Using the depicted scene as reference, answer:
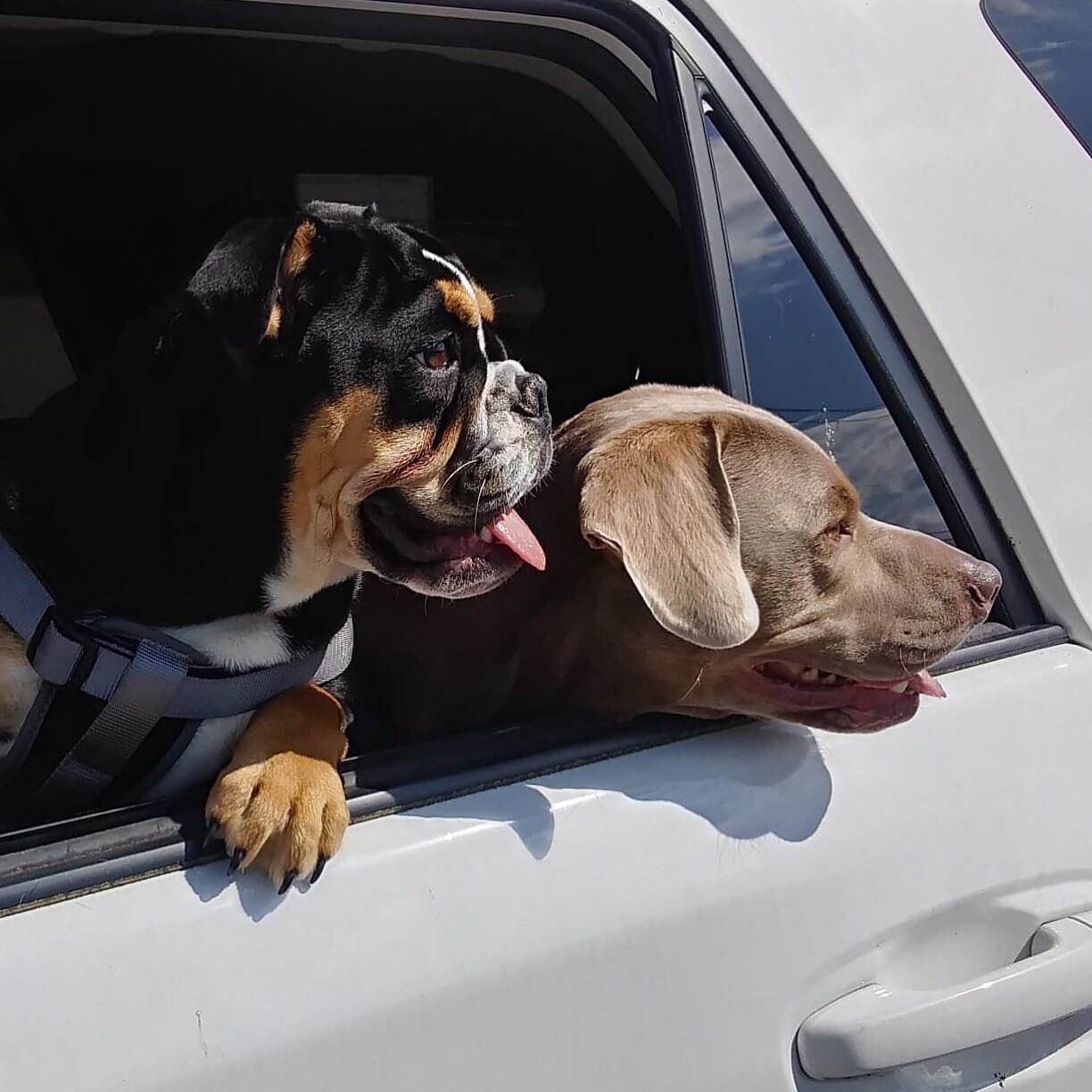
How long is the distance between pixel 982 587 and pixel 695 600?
0.54m

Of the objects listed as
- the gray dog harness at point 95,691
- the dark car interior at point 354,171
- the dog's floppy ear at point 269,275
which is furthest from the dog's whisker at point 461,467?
the dark car interior at point 354,171

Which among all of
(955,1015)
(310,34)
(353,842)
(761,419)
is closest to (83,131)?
(310,34)

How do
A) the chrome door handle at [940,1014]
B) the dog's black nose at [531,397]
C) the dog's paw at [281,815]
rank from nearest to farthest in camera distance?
the dog's paw at [281,815] < the chrome door handle at [940,1014] < the dog's black nose at [531,397]

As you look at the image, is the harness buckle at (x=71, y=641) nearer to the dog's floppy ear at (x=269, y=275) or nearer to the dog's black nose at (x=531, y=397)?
the dog's floppy ear at (x=269, y=275)

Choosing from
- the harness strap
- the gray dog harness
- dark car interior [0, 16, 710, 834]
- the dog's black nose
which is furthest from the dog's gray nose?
the harness strap

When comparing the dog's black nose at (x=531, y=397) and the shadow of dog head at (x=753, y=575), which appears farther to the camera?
the dog's black nose at (x=531, y=397)

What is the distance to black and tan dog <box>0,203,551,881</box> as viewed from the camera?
1.92 m

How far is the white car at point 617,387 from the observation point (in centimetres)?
127

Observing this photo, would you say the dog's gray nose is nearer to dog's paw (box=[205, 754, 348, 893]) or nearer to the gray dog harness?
dog's paw (box=[205, 754, 348, 893])

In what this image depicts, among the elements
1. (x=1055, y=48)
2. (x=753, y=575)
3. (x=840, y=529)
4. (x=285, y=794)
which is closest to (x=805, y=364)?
(x=840, y=529)

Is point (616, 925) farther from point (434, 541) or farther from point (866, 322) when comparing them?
point (866, 322)

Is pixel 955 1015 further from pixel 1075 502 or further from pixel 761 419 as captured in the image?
pixel 761 419

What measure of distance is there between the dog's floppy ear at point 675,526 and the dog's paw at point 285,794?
49 centimetres

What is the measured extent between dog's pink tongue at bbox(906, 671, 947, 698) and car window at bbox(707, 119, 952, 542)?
357 millimetres
